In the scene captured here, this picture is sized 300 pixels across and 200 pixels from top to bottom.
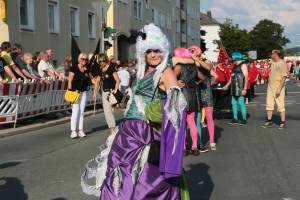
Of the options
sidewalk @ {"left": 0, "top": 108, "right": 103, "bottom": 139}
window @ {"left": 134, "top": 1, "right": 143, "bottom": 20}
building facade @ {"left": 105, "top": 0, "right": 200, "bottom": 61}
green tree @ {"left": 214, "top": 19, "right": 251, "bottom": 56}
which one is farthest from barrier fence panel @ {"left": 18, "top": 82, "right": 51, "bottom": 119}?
green tree @ {"left": 214, "top": 19, "right": 251, "bottom": 56}

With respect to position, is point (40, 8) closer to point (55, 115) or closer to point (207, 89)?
point (55, 115)

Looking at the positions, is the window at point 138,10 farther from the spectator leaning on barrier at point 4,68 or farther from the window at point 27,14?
the spectator leaning on barrier at point 4,68

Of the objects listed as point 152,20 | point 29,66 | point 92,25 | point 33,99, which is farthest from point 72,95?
point 152,20

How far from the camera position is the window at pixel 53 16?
2417 centimetres

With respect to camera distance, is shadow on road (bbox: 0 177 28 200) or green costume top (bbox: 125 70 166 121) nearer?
green costume top (bbox: 125 70 166 121)

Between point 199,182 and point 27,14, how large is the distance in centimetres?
1658

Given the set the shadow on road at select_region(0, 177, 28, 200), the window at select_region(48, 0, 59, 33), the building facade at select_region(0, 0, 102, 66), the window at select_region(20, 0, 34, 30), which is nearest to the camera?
the shadow on road at select_region(0, 177, 28, 200)

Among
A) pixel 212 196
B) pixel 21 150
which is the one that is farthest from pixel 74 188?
pixel 21 150

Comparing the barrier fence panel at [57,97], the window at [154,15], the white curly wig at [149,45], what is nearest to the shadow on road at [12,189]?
the white curly wig at [149,45]

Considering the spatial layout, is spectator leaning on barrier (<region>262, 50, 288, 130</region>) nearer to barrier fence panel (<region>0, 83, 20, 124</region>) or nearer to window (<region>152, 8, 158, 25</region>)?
barrier fence panel (<region>0, 83, 20, 124</region>)

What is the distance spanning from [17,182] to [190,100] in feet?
10.0

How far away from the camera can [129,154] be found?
14.2 feet

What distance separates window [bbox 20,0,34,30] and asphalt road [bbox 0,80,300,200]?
9799mm

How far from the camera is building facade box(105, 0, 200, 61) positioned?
35156 millimetres
